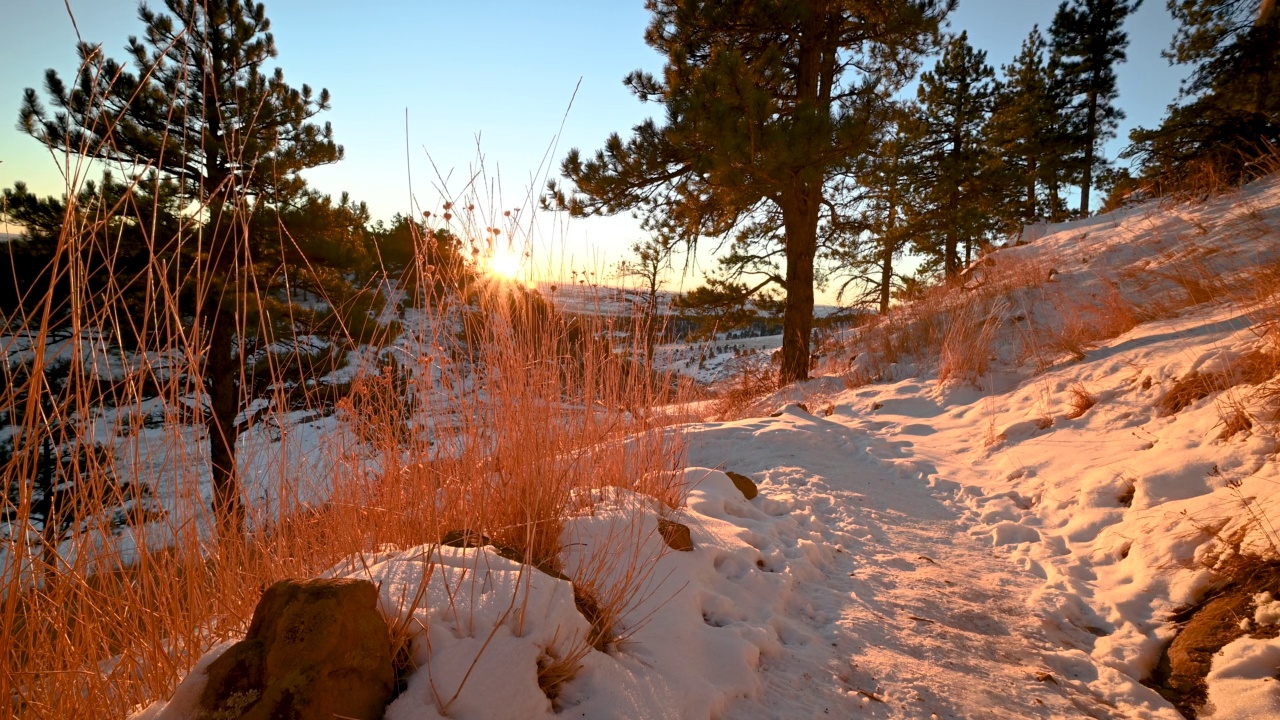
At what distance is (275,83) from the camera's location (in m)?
8.34

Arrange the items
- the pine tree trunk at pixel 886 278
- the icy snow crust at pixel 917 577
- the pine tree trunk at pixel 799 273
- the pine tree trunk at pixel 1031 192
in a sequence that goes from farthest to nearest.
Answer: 1. the pine tree trunk at pixel 1031 192
2. the pine tree trunk at pixel 886 278
3. the pine tree trunk at pixel 799 273
4. the icy snow crust at pixel 917 577

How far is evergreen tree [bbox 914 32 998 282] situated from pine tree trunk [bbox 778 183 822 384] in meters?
8.99

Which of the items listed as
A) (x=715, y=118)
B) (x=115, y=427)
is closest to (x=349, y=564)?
(x=115, y=427)

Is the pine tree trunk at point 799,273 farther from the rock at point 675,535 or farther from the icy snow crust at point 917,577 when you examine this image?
the rock at point 675,535

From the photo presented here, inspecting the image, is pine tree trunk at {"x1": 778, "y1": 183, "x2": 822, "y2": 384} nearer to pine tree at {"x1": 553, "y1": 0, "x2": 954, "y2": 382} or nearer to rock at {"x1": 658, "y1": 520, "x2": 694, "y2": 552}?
pine tree at {"x1": 553, "y1": 0, "x2": 954, "y2": 382}

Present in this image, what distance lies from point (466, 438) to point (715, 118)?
473 centimetres

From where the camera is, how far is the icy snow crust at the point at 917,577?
1396 millimetres

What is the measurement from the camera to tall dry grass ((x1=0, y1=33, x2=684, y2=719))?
1.25 m

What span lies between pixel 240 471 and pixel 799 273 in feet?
22.5

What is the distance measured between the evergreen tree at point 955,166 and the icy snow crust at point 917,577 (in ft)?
38.6

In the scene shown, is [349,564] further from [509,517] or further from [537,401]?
[537,401]

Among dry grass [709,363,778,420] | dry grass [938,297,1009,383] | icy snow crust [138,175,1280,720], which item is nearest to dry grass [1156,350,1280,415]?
icy snow crust [138,175,1280,720]

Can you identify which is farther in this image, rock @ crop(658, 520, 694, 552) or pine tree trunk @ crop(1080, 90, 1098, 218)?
pine tree trunk @ crop(1080, 90, 1098, 218)

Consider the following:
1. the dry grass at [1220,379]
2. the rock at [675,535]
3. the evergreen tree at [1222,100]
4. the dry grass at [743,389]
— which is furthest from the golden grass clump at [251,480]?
the evergreen tree at [1222,100]
